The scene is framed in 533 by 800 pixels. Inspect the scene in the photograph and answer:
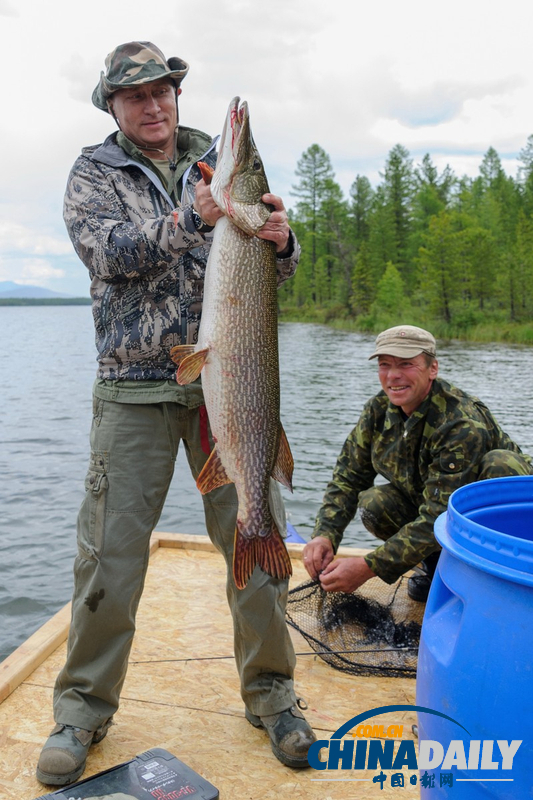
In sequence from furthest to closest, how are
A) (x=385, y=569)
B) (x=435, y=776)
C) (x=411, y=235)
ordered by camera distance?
(x=411, y=235) → (x=385, y=569) → (x=435, y=776)

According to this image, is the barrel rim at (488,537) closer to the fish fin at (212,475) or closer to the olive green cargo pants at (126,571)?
the fish fin at (212,475)

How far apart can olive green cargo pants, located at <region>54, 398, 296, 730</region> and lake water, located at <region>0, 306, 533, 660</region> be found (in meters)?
3.18

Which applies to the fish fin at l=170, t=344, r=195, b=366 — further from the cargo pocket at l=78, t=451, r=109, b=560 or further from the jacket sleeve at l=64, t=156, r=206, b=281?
the cargo pocket at l=78, t=451, r=109, b=560

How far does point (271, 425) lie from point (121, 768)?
1448 millimetres

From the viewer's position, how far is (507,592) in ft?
5.49

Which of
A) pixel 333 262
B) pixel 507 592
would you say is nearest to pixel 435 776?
pixel 507 592

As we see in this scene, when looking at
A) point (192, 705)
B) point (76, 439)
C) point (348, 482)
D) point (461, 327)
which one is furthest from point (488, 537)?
point (461, 327)

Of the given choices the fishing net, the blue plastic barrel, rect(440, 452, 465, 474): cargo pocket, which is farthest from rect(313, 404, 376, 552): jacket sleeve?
the blue plastic barrel

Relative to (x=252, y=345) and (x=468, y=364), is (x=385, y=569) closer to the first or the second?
(x=252, y=345)

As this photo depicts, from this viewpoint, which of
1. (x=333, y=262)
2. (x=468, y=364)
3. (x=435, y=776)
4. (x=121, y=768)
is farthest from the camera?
(x=333, y=262)

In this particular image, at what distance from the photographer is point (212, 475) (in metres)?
2.84

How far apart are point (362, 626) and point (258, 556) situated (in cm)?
155

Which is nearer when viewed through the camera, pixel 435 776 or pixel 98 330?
pixel 435 776

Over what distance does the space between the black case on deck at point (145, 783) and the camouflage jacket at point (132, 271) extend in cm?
155
